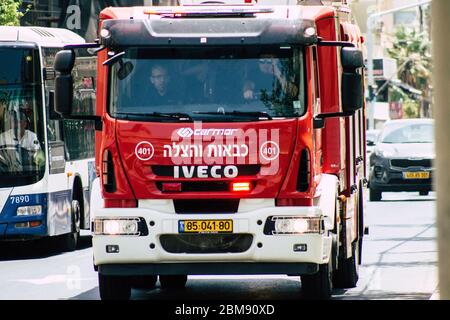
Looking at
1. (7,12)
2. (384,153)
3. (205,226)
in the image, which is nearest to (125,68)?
(205,226)

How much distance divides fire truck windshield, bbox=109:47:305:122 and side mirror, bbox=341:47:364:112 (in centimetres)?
36

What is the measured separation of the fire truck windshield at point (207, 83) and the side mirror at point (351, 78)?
1.18ft

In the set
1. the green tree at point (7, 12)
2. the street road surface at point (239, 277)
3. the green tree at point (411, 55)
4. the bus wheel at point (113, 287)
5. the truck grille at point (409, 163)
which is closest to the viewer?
the bus wheel at point (113, 287)

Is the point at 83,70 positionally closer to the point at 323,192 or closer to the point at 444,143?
the point at 323,192

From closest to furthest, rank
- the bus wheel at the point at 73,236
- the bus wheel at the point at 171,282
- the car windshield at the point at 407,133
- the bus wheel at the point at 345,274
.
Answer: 1. the bus wheel at the point at 345,274
2. the bus wheel at the point at 171,282
3. the bus wheel at the point at 73,236
4. the car windshield at the point at 407,133

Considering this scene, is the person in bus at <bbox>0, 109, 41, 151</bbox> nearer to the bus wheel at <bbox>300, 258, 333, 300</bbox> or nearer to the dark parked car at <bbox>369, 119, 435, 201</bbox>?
the bus wheel at <bbox>300, 258, 333, 300</bbox>

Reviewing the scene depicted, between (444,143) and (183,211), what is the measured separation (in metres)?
6.69

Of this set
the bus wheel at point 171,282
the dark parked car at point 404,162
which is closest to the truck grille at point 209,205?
the bus wheel at point 171,282

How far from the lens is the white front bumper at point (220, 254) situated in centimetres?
1167

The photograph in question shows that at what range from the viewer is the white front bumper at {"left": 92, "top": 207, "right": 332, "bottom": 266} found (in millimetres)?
11672

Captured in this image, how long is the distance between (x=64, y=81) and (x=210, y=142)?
4.39 feet

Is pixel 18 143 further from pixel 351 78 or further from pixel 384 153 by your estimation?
pixel 384 153

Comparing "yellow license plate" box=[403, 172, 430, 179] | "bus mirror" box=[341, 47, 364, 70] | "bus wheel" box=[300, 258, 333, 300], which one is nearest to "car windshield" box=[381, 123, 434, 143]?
"yellow license plate" box=[403, 172, 430, 179]

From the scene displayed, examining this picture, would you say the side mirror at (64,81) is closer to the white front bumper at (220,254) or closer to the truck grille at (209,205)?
the white front bumper at (220,254)
